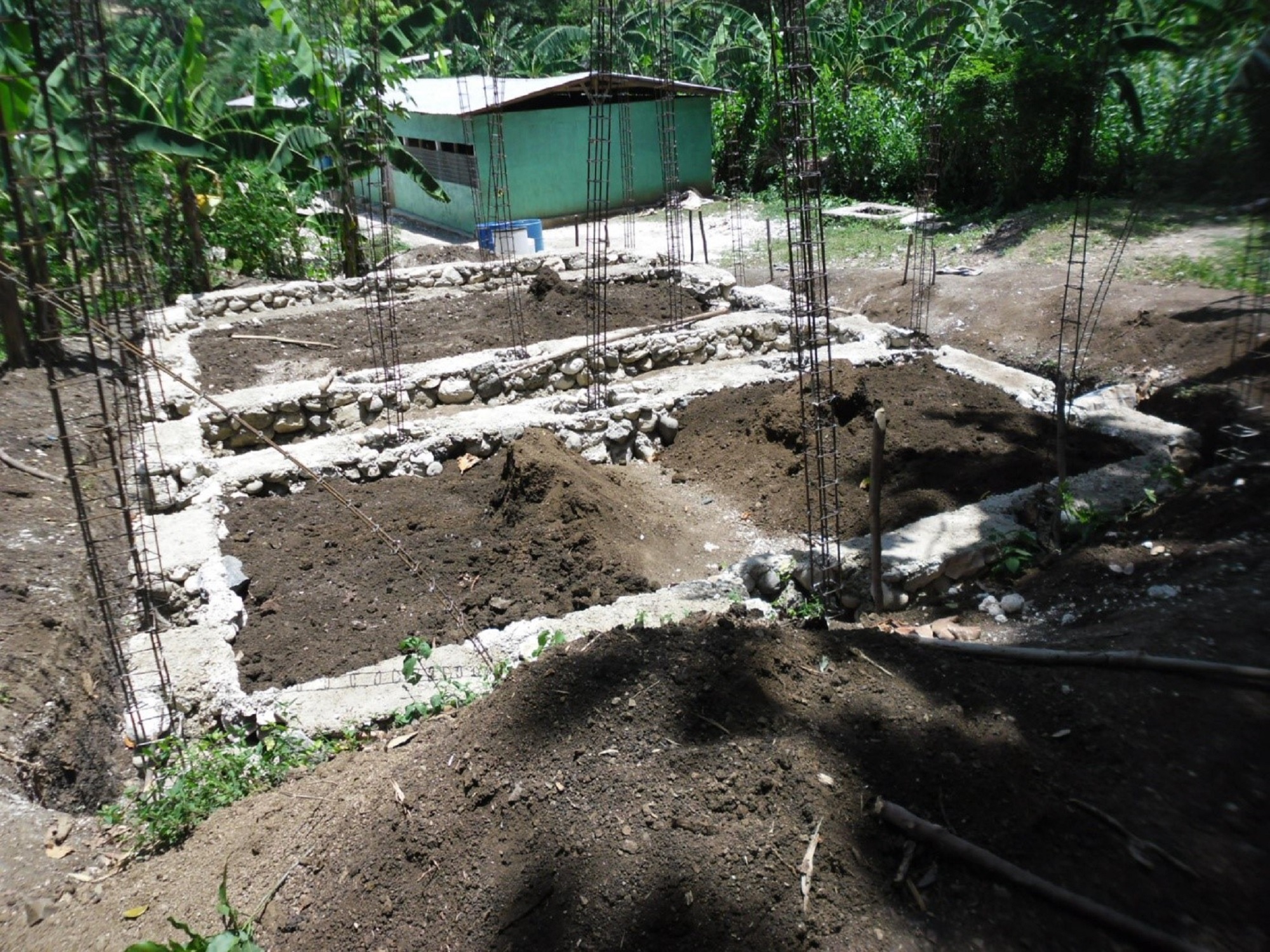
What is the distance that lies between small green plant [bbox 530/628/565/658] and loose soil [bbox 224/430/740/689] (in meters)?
0.72

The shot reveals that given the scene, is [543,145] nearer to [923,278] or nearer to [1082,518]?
[923,278]

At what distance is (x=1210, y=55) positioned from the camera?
392cm

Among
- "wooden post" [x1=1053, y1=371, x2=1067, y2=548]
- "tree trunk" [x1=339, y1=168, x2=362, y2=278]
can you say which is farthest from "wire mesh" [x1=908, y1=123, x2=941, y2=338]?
"tree trunk" [x1=339, y1=168, x2=362, y2=278]

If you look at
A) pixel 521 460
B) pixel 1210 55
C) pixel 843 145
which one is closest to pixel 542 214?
pixel 843 145

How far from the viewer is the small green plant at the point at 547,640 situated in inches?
198

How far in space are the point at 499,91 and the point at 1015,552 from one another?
17.5m

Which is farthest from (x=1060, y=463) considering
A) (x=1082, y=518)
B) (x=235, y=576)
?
(x=235, y=576)

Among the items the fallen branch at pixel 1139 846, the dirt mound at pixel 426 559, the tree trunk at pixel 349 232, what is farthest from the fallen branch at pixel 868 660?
the tree trunk at pixel 349 232

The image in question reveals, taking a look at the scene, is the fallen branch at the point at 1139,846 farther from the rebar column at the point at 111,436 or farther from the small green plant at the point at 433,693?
the rebar column at the point at 111,436

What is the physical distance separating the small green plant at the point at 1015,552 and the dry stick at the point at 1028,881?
351cm

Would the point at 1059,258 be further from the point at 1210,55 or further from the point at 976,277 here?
the point at 1210,55

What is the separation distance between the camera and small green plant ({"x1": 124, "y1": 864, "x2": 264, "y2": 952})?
112 inches

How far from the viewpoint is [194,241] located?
13.4m

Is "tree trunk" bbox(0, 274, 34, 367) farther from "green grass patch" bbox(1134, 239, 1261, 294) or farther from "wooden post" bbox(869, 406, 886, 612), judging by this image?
"green grass patch" bbox(1134, 239, 1261, 294)
